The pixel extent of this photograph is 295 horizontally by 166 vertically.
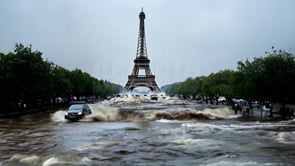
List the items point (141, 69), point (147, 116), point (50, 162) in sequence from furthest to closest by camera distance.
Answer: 1. point (141, 69)
2. point (147, 116)
3. point (50, 162)

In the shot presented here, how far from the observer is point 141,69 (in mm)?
157500

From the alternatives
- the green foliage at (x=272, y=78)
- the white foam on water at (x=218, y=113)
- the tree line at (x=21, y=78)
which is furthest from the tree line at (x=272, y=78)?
the tree line at (x=21, y=78)

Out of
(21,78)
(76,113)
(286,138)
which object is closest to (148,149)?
(286,138)

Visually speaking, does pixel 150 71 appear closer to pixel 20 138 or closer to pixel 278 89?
pixel 278 89

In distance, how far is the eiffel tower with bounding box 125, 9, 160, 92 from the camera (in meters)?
150

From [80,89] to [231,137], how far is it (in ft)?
259

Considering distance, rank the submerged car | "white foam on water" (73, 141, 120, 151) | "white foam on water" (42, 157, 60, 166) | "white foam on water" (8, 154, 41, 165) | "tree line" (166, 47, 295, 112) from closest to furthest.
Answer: "white foam on water" (42, 157, 60, 166), "white foam on water" (8, 154, 41, 165), "white foam on water" (73, 141, 120, 151), the submerged car, "tree line" (166, 47, 295, 112)

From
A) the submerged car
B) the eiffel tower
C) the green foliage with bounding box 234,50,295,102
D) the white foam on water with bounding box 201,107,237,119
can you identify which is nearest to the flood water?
the submerged car

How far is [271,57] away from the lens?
48781 millimetres

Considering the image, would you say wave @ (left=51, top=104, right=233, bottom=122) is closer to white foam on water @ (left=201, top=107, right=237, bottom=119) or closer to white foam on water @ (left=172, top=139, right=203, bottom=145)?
white foam on water @ (left=201, top=107, right=237, bottom=119)

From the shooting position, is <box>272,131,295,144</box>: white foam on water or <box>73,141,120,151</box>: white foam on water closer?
<box>73,141,120,151</box>: white foam on water

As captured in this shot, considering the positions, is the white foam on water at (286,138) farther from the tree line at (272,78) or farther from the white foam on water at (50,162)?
the tree line at (272,78)

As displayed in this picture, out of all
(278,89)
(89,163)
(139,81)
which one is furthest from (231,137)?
(139,81)

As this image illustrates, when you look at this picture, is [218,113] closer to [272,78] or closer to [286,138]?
[272,78]
